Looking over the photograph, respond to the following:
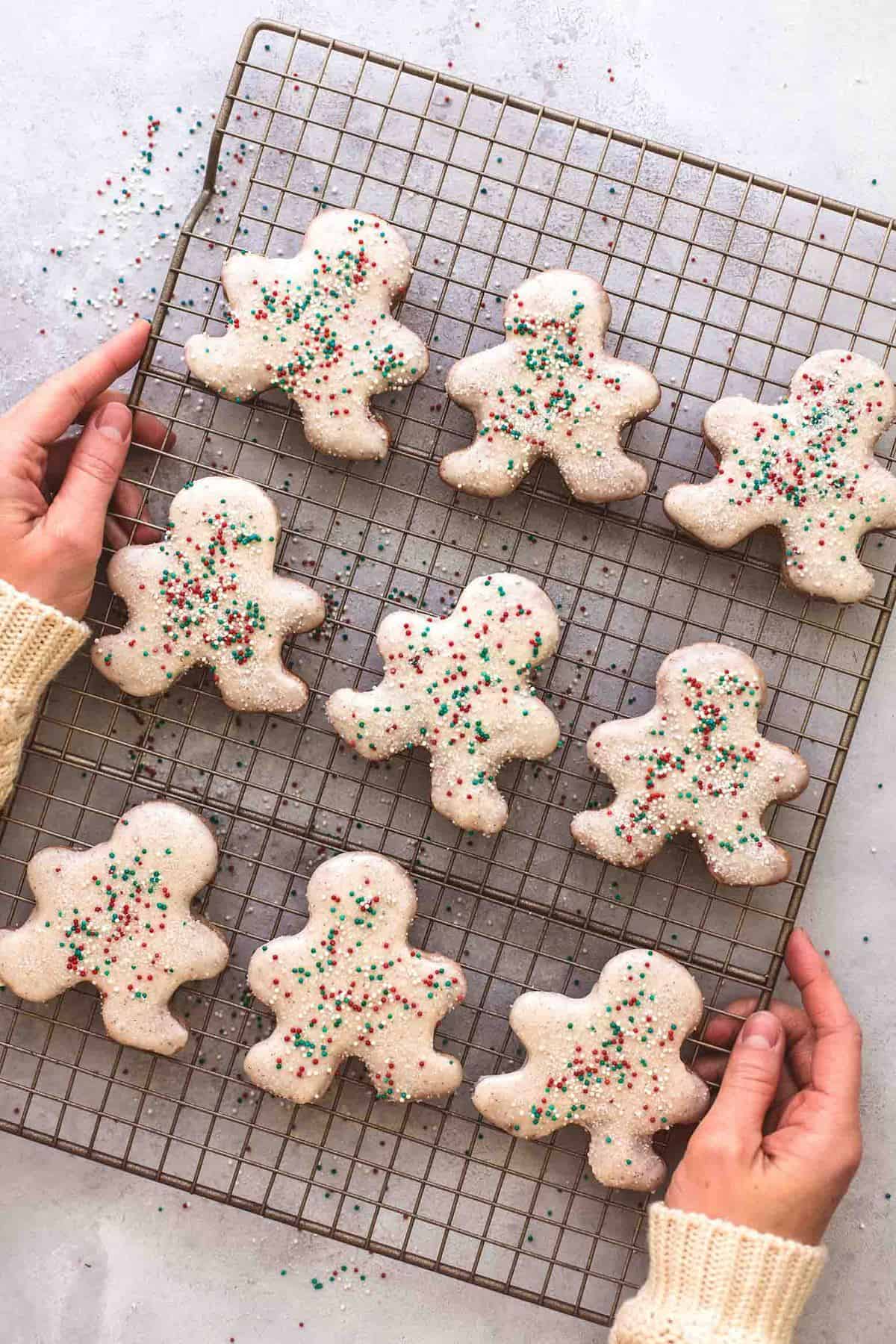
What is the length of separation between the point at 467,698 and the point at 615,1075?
879mm

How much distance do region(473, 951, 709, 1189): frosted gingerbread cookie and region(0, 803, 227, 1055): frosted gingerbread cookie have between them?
732 mm

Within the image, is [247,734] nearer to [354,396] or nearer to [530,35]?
[354,396]

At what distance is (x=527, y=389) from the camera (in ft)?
8.23

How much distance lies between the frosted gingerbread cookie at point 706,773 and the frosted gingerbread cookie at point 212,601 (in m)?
0.77

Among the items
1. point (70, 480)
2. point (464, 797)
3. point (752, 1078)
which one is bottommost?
point (752, 1078)

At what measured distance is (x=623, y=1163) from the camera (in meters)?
2.47

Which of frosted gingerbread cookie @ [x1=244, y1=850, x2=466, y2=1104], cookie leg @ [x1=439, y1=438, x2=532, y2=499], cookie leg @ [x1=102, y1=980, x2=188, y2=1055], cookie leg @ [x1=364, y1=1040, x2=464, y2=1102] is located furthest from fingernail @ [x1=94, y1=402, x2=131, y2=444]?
cookie leg @ [x1=364, y1=1040, x2=464, y2=1102]

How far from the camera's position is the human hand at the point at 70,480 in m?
2.44

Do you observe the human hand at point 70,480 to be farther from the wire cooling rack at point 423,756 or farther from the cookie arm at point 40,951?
the cookie arm at point 40,951

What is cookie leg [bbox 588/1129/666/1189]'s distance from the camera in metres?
→ 2.47

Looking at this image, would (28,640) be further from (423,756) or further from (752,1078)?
(752,1078)

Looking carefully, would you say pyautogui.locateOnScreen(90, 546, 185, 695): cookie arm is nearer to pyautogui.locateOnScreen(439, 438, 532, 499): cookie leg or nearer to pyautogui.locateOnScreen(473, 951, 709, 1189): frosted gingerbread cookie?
pyautogui.locateOnScreen(439, 438, 532, 499): cookie leg

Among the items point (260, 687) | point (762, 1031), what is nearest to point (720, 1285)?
point (762, 1031)

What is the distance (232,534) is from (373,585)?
354 millimetres
